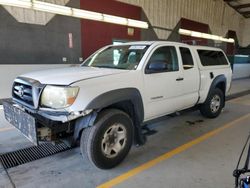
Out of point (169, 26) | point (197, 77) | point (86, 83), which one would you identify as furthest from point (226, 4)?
point (86, 83)

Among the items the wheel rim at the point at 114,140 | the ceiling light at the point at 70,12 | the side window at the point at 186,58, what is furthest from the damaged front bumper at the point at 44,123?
the ceiling light at the point at 70,12

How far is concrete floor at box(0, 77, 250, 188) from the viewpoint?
2.75m

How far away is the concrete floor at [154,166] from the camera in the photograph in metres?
2.75

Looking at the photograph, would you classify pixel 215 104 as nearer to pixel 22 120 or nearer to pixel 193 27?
pixel 22 120

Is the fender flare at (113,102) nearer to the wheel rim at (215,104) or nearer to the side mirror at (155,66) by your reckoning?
the side mirror at (155,66)

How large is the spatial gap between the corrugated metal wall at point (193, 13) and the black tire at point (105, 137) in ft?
29.3

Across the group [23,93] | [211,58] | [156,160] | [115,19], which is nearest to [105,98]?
[23,93]

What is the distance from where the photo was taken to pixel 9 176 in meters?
2.88

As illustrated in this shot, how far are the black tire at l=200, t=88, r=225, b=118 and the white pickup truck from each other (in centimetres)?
110

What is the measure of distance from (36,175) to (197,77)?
11.0 feet

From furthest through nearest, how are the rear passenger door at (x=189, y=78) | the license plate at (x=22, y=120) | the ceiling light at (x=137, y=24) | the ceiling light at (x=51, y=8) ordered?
the ceiling light at (x=137, y=24), the ceiling light at (x=51, y=8), the rear passenger door at (x=189, y=78), the license plate at (x=22, y=120)

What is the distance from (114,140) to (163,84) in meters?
1.25

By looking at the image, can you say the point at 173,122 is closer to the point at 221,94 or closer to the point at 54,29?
the point at 221,94

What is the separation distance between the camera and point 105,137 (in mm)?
2941
